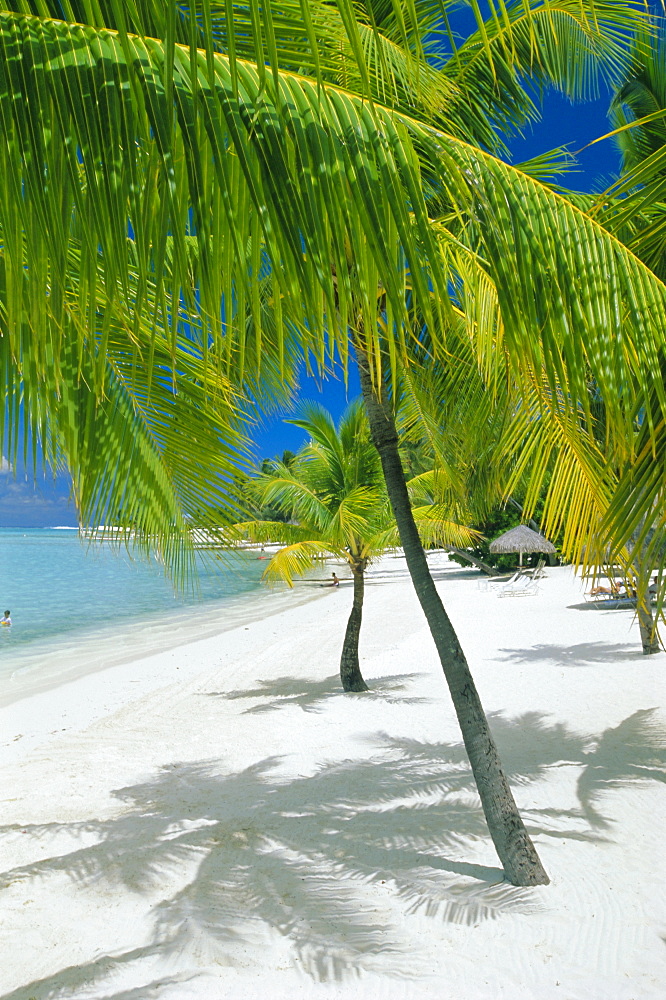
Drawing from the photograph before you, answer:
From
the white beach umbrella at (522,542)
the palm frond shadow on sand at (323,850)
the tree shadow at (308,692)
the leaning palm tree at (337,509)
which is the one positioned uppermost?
the leaning palm tree at (337,509)

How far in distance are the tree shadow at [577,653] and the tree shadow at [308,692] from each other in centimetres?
206

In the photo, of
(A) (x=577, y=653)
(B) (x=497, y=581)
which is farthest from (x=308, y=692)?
(B) (x=497, y=581)

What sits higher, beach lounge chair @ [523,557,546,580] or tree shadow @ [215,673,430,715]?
beach lounge chair @ [523,557,546,580]

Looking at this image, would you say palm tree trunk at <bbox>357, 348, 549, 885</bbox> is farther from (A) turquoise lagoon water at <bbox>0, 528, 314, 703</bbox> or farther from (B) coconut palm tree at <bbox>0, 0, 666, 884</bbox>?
(B) coconut palm tree at <bbox>0, 0, 666, 884</bbox>

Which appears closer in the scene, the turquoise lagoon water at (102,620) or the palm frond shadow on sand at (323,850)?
the palm frond shadow on sand at (323,850)

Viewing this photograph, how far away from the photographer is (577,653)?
11125mm

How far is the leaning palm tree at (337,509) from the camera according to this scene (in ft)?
31.9

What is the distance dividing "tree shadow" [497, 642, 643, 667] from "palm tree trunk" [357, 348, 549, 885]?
6.48 metres

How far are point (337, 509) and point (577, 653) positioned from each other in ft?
15.3

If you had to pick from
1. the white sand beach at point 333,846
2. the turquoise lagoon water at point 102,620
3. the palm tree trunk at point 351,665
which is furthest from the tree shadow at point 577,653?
the turquoise lagoon water at point 102,620

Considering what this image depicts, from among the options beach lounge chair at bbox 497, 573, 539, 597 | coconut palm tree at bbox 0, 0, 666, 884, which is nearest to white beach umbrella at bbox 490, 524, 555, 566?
beach lounge chair at bbox 497, 573, 539, 597

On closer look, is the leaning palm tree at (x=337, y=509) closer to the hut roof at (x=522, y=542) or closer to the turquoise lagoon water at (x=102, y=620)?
the turquoise lagoon water at (x=102, y=620)

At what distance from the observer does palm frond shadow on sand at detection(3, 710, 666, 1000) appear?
364cm

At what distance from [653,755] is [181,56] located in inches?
264
